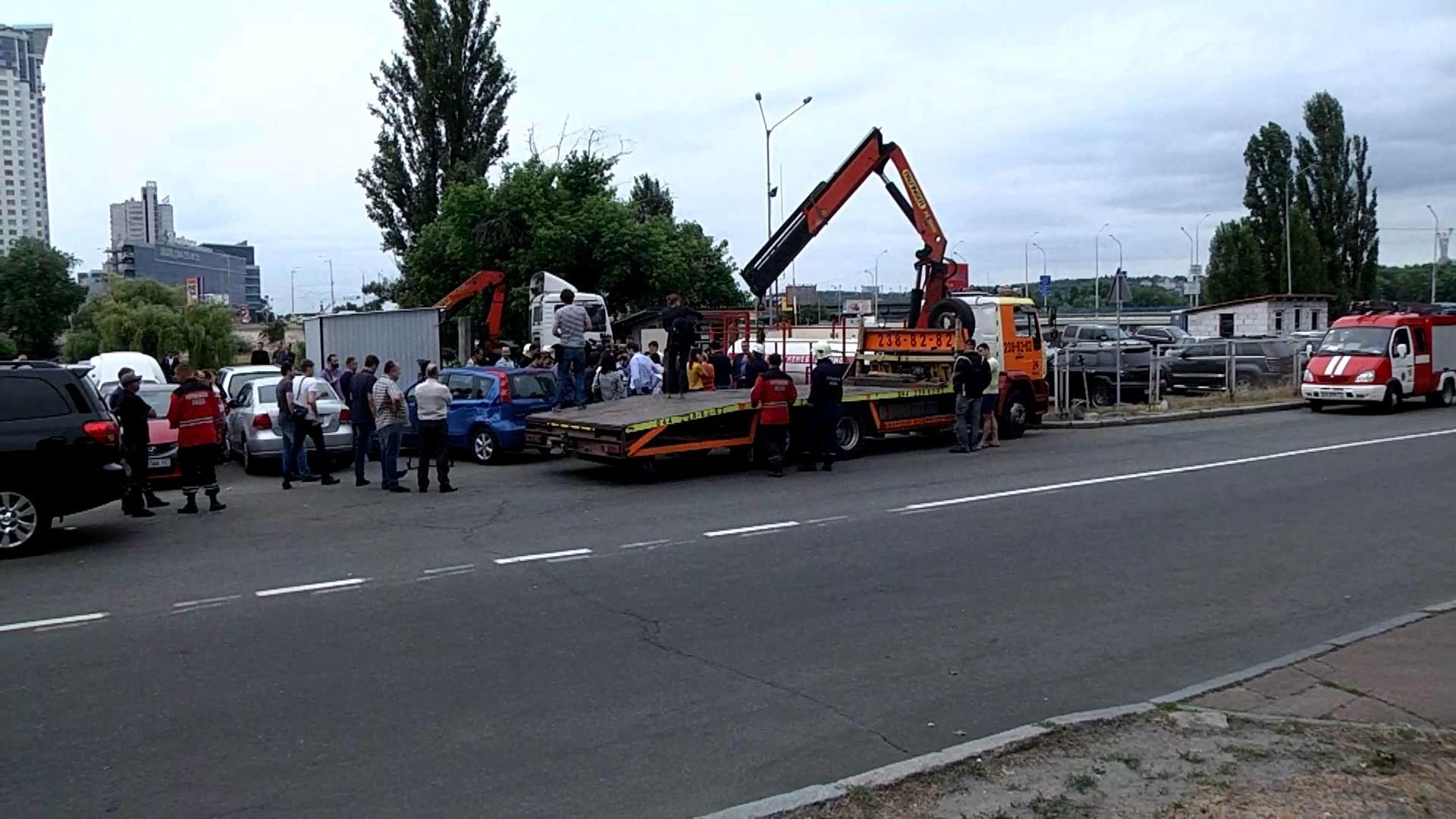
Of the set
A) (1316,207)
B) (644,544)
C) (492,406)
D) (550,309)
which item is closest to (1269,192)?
(1316,207)

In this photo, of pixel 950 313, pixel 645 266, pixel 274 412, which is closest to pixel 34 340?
pixel 645 266

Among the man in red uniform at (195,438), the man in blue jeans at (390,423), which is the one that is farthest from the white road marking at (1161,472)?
the man in red uniform at (195,438)

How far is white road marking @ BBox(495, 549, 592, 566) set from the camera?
10656 mm

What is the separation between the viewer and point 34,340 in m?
56.5

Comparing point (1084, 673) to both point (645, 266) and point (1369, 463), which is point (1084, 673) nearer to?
point (1369, 463)

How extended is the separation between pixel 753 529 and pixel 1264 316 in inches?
1729

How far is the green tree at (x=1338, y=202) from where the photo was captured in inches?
2495

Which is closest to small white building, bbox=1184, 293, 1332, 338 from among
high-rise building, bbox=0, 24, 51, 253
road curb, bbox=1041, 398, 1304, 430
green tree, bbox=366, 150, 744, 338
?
road curb, bbox=1041, 398, 1304, 430

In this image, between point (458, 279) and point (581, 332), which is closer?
point (581, 332)

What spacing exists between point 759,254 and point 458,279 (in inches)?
772

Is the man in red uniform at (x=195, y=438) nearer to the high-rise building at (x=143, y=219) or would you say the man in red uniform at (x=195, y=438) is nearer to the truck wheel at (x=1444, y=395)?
the truck wheel at (x=1444, y=395)

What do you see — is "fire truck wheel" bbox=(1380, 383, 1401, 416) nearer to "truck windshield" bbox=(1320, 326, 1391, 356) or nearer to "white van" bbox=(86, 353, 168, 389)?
"truck windshield" bbox=(1320, 326, 1391, 356)

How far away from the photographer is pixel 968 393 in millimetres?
19125

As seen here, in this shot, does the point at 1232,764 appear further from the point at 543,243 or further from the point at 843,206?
the point at 543,243
